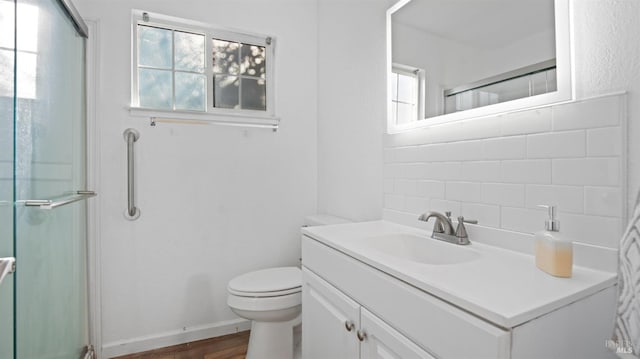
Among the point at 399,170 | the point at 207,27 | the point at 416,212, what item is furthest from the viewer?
the point at 207,27

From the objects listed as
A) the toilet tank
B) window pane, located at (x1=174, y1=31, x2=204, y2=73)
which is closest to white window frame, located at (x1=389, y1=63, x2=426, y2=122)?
the toilet tank

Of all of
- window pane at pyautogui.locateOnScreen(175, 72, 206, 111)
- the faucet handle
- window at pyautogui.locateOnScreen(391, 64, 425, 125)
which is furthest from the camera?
window pane at pyautogui.locateOnScreen(175, 72, 206, 111)

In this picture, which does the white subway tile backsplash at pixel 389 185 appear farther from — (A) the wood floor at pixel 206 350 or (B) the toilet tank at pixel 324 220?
(A) the wood floor at pixel 206 350

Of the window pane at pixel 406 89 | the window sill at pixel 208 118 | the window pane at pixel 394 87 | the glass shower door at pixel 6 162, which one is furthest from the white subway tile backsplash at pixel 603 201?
the window sill at pixel 208 118

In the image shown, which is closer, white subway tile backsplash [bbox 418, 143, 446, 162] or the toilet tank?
white subway tile backsplash [bbox 418, 143, 446, 162]

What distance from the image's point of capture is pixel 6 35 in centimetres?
90

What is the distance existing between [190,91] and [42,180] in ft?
3.37

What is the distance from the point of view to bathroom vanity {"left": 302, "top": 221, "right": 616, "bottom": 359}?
0.59 meters

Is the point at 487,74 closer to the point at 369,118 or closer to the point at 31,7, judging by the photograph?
the point at 369,118

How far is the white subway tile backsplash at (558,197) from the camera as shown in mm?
838

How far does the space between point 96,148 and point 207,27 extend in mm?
995

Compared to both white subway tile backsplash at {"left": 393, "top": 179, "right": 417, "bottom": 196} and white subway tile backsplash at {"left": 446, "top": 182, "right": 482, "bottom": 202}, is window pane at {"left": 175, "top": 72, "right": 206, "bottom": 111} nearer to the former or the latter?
white subway tile backsplash at {"left": 393, "top": 179, "right": 417, "bottom": 196}

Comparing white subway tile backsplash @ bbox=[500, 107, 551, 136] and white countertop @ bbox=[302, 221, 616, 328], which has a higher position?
white subway tile backsplash @ bbox=[500, 107, 551, 136]

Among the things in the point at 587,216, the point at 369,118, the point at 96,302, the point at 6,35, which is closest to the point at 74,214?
the point at 96,302
